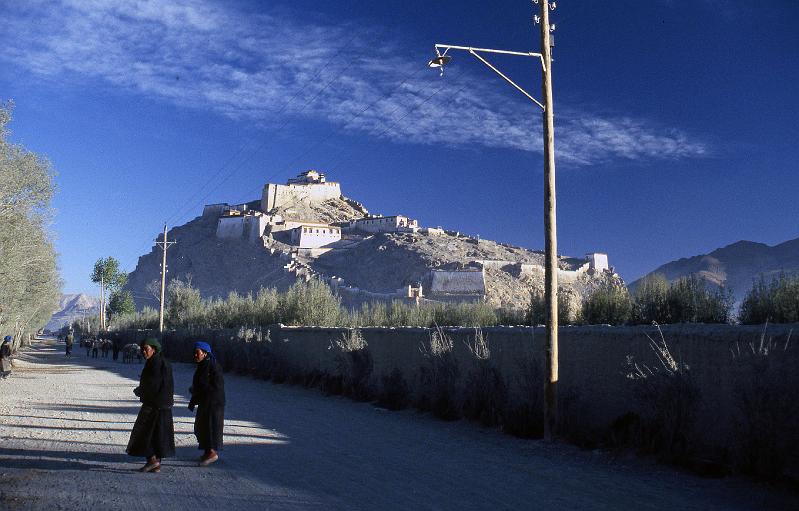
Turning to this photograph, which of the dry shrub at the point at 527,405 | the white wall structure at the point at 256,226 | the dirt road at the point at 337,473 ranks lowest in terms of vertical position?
the dirt road at the point at 337,473

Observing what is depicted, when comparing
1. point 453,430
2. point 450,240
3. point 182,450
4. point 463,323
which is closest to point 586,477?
point 453,430

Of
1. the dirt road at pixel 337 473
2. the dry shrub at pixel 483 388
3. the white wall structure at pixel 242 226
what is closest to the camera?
the dirt road at pixel 337 473

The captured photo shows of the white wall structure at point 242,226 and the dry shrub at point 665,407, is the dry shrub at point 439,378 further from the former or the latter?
the white wall structure at point 242,226

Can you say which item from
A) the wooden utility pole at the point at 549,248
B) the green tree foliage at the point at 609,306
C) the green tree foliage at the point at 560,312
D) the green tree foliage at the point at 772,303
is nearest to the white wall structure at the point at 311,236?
the green tree foliage at the point at 560,312

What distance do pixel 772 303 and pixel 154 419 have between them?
11286 millimetres

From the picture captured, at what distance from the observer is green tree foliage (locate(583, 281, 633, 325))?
57.9 ft

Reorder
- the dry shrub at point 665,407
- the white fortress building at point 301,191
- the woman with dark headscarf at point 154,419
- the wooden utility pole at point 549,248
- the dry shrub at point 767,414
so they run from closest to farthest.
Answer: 1. the dry shrub at point 767,414
2. the woman with dark headscarf at point 154,419
3. the dry shrub at point 665,407
4. the wooden utility pole at point 549,248
5. the white fortress building at point 301,191

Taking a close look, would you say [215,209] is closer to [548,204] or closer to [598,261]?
[598,261]

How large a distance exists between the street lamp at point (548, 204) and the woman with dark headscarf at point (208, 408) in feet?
18.0

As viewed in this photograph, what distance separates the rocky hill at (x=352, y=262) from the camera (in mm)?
115688

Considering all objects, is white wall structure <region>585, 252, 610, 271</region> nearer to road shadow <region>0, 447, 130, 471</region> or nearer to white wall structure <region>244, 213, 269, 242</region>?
white wall structure <region>244, 213, 269, 242</region>

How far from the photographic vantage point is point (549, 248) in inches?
472

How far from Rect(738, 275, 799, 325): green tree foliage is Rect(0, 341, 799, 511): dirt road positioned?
188 inches

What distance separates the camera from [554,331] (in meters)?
11.7
